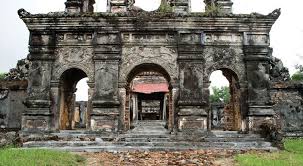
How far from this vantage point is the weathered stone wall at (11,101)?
52.5ft

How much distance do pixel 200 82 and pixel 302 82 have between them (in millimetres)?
4819

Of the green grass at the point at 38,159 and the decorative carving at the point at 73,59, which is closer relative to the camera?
the green grass at the point at 38,159

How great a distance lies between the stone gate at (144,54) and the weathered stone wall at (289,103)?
231cm

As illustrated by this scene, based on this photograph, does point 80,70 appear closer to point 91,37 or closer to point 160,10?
point 91,37

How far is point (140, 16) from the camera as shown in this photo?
14.2 meters

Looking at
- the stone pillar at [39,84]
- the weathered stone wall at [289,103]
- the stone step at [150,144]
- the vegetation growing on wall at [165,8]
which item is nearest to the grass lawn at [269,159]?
the stone step at [150,144]

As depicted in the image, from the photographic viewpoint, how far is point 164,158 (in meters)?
9.55

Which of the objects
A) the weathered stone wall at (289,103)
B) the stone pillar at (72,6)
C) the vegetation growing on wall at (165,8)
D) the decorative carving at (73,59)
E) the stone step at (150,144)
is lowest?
the stone step at (150,144)

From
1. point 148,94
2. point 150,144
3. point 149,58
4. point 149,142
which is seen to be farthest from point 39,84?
point 148,94

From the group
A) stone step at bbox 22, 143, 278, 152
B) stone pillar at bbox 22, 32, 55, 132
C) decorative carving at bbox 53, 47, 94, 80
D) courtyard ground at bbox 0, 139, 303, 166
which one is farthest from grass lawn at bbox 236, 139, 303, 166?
stone pillar at bbox 22, 32, 55, 132

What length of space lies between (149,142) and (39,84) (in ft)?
15.9

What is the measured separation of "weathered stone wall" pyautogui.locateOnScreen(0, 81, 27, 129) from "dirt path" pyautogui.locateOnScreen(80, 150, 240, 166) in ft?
23.4

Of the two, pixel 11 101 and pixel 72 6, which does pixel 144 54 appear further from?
pixel 11 101

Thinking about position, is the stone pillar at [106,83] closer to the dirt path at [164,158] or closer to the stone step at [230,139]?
the stone step at [230,139]
